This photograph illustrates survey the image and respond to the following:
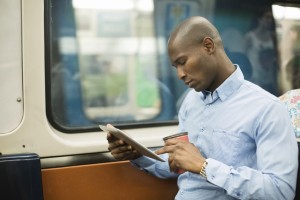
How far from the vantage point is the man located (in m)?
1.69

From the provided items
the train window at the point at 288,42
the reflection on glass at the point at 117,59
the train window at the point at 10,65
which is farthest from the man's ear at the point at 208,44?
the train window at the point at 288,42

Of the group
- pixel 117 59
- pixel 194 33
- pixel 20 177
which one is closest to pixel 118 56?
pixel 117 59

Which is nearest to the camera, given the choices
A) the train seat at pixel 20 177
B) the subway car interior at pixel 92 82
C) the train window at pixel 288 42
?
the train seat at pixel 20 177

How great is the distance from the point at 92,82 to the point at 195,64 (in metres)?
0.83

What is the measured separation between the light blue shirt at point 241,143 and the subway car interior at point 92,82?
0.42 m

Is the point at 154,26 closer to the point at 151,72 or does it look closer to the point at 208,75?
the point at 151,72

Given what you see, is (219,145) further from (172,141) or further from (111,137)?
(111,137)

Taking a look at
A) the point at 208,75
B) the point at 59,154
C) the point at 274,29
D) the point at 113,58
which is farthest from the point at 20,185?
the point at 274,29

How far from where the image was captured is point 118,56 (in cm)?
251

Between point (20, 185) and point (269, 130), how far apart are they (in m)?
1.26

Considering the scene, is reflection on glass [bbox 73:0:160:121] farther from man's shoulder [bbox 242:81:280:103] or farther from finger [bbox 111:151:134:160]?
man's shoulder [bbox 242:81:280:103]

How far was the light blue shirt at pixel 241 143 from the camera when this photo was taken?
5.51 ft

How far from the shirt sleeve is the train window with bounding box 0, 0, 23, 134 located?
1084mm

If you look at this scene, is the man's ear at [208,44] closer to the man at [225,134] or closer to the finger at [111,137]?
the man at [225,134]
